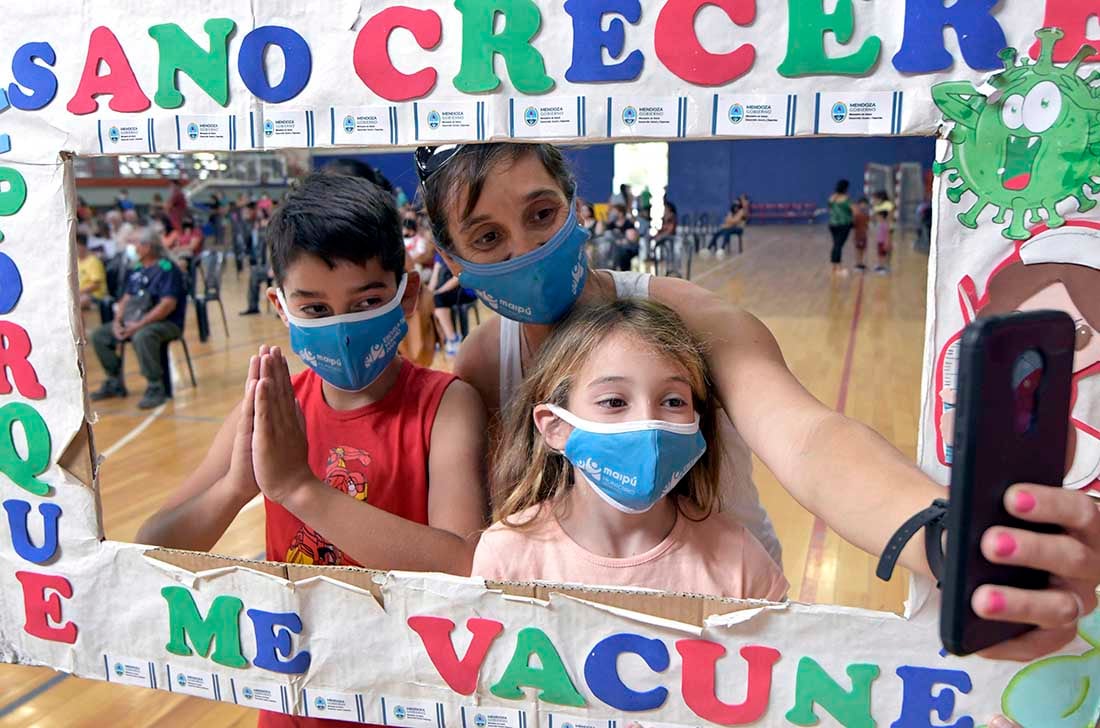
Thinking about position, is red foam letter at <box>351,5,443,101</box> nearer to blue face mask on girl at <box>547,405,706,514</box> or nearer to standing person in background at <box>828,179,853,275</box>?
blue face mask on girl at <box>547,405,706,514</box>

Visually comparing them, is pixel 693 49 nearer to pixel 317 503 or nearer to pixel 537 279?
pixel 537 279

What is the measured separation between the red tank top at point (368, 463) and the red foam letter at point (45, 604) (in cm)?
28

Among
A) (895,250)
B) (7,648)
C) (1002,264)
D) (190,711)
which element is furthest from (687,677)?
(895,250)

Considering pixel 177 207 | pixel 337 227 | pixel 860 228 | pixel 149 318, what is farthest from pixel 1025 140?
pixel 177 207

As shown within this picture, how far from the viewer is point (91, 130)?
959mm

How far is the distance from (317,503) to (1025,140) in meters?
0.82

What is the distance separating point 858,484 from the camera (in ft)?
2.52

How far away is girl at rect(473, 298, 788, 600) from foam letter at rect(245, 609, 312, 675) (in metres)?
0.23

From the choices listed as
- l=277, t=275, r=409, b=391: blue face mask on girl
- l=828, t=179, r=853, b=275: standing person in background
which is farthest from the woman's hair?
l=828, t=179, r=853, b=275: standing person in background

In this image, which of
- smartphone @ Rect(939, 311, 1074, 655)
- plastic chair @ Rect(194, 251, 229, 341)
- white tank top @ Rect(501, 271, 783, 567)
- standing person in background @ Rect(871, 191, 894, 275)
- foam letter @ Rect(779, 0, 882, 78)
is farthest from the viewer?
standing person in background @ Rect(871, 191, 894, 275)

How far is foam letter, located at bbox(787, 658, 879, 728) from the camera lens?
→ 2.73ft

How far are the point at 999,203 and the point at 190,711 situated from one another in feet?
7.18

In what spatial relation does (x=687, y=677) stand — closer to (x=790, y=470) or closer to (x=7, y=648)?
(x=790, y=470)

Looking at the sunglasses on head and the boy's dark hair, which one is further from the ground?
the sunglasses on head
